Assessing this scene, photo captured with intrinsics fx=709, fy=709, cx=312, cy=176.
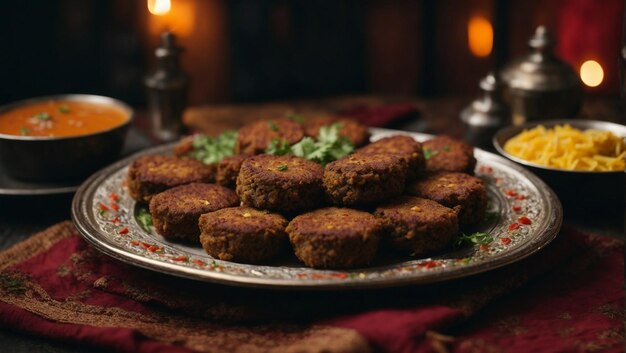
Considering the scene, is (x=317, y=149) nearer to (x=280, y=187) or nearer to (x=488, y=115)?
(x=280, y=187)

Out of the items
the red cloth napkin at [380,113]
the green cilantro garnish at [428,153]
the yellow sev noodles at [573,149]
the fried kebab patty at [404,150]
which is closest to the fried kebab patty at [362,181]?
the fried kebab patty at [404,150]

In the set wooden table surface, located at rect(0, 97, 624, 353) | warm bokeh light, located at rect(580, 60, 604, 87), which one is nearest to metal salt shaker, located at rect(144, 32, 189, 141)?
wooden table surface, located at rect(0, 97, 624, 353)

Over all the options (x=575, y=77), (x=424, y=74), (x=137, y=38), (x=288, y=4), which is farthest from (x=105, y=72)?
(x=575, y=77)

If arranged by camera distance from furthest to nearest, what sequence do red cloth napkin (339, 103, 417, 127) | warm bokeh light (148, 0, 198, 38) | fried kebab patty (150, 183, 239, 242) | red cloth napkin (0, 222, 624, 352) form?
1. warm bokeh light (148, 0, 198, 38)
2. red cloth napkin (339, 103, 417, 127)
3. fried kebab patty (150, 183, 239, 242)
4. red cloth napkin (0, 222, 624, 352)

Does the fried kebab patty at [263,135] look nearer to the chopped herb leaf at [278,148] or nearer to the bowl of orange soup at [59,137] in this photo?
the chopped herb leaf at [278,148]

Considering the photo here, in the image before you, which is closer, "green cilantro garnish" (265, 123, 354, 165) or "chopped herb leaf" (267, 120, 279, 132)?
"green cilantro garnish" (265, 123, 354, 165)

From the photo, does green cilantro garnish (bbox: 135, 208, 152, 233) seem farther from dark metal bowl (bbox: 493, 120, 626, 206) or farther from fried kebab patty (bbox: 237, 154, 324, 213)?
dark metal bowl (bbox: 493, 120, 626, 206)

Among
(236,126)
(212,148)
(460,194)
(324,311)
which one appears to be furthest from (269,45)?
(324,311)
